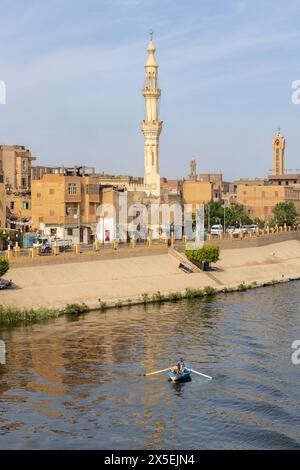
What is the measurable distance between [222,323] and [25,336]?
13237 mm

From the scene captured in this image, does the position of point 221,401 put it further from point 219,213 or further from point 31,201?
point 219,213

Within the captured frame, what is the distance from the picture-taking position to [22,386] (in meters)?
35.9

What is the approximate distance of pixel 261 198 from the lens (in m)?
153

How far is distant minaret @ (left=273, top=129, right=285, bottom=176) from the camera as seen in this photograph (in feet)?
617

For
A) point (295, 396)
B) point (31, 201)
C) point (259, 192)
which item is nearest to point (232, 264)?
point (31, 201)

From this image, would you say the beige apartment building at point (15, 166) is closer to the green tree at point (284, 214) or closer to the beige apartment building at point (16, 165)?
the beige apartment building at point (16, 165)

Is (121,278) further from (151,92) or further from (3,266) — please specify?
(151,92)

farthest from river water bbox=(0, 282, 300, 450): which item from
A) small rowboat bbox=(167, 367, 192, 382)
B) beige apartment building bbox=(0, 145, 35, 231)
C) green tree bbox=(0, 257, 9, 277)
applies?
beige apartment building bbox=(0, 145, 35, 231)

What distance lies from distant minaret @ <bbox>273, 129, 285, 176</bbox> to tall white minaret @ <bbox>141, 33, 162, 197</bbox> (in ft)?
277

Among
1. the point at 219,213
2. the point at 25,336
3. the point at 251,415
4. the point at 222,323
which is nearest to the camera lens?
the point at 251,415

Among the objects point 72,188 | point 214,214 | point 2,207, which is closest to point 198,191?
point 214,214

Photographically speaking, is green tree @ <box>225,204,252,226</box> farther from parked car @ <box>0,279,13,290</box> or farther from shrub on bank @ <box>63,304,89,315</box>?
shrub on bank @ <box>63,304,89,315</box>

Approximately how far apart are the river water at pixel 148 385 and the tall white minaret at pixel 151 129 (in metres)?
54.7

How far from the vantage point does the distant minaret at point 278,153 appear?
18800cm
